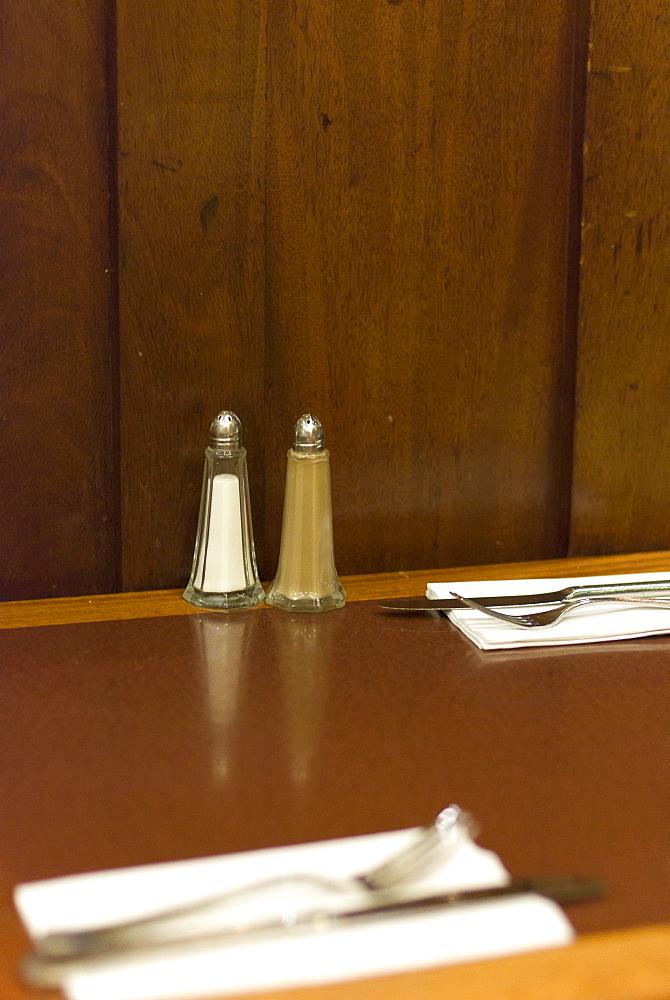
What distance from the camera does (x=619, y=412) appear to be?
122 centimetres

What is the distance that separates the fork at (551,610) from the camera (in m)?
1.00

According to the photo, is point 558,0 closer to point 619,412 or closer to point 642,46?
point 642,46

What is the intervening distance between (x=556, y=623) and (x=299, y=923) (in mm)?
511

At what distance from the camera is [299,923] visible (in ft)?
1.87

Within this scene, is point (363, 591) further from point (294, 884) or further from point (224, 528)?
point (294, 884)

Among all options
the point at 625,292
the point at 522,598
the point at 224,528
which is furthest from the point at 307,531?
the point at 625,292

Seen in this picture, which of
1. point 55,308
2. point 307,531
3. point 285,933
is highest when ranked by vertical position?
point 55,308

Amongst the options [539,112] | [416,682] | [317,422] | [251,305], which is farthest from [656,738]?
[539,112]

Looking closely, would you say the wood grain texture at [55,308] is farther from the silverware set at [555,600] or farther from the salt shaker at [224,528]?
the silverware set at [555,600]

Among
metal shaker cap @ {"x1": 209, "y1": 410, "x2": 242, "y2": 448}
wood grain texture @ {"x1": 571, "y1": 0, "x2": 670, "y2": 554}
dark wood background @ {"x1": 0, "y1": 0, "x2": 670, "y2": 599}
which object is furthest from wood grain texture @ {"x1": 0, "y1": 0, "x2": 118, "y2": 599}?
wood grain texture @ {"x1": 571, "y1": 0, "x2": 670, "y2": 554}

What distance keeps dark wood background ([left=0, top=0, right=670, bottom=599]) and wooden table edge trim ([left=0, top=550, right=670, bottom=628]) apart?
20mm

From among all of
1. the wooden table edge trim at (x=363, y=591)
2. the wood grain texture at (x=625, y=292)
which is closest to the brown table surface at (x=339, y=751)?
the wooden table edge trim at (x=363, y=591)

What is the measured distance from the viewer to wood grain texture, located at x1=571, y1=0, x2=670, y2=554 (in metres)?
1.15

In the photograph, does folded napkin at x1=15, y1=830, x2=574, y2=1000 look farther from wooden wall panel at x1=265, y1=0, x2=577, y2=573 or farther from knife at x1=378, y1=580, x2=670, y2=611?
wooden wall panel at x1=265, y1=0, x2=577, y2=573
